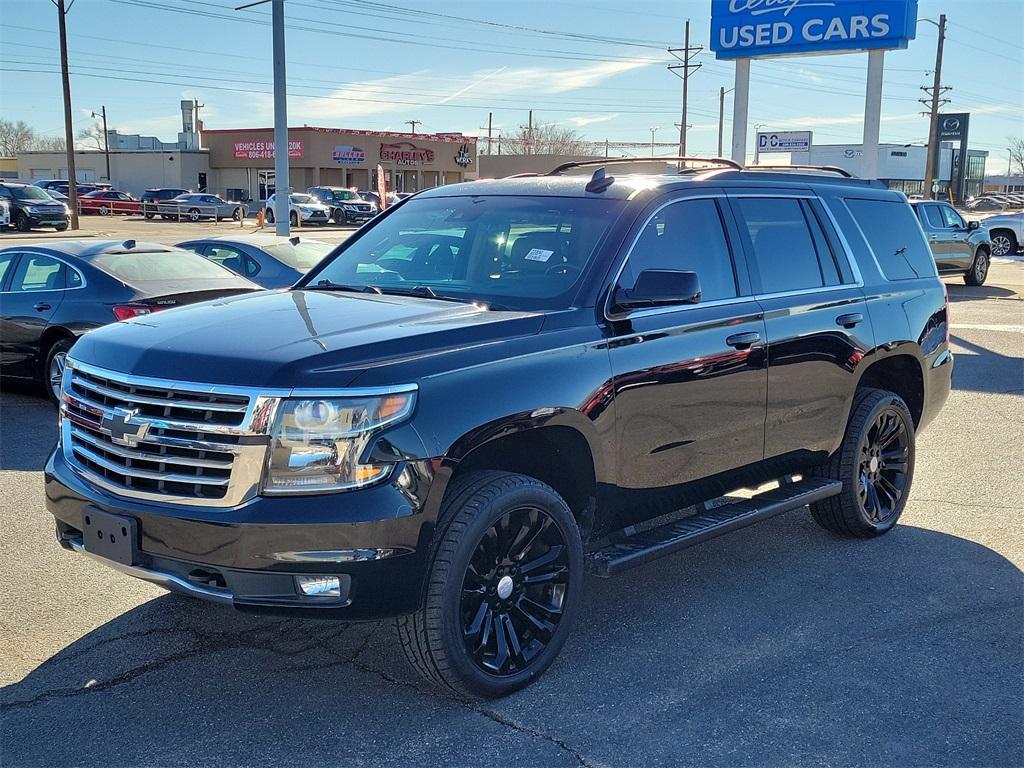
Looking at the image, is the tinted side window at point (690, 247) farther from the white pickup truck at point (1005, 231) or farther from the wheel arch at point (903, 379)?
the white pickup truck at point (1005, 231)

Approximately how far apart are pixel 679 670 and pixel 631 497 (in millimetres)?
732

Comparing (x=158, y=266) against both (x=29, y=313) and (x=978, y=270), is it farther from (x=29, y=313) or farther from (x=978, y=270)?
(x=978, y=270)

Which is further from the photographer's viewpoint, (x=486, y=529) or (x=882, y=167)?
(x=882, y=167)

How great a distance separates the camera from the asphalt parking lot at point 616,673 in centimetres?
365

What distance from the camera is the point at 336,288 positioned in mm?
5086

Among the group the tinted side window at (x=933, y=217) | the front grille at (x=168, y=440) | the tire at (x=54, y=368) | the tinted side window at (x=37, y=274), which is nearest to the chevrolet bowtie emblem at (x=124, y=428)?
the front grille at (x=168, y=440)

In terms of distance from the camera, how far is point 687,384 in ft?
15.3

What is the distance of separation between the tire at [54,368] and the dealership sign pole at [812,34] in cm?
1929

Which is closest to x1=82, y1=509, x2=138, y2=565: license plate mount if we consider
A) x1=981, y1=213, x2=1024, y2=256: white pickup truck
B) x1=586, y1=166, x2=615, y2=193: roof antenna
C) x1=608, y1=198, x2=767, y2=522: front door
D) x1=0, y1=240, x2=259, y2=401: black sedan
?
x1=608, y1=198, x2=767, y2=522: front door

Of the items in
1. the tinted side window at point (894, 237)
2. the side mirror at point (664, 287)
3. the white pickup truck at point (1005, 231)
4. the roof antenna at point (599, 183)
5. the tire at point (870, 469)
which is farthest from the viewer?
the white pickup truck at point (1005, 231)

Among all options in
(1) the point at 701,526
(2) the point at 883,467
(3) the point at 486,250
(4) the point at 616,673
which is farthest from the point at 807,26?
(4) the point at 616,673

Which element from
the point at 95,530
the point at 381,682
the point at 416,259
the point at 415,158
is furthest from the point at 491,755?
the point at 415,158

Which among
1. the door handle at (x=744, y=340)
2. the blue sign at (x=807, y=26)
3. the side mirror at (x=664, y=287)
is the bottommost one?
the door handle at (x=744, y=340)

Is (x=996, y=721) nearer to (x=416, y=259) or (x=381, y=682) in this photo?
(x=381, y=682)
